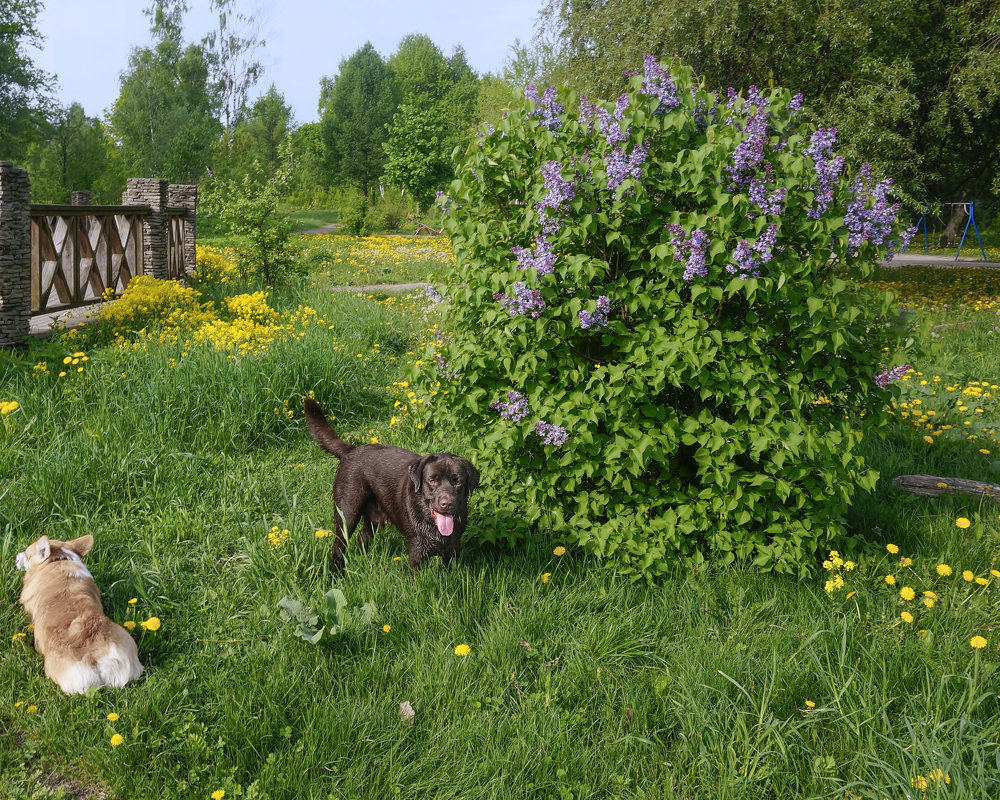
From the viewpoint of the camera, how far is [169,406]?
549cm

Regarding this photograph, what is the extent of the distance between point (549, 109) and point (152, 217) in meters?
10.6

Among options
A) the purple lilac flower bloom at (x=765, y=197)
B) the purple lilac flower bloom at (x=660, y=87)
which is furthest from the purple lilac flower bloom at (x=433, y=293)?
the purple lilac flower bloom at (x=765, y=197)

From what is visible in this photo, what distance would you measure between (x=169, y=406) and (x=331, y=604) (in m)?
3.07

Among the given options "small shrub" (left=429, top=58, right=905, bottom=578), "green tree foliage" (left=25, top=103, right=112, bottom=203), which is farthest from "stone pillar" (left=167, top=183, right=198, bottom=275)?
"green tree foliage" (left=25, top=103, right=112, bottom=203)

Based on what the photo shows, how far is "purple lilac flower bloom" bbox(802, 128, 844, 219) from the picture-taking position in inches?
126

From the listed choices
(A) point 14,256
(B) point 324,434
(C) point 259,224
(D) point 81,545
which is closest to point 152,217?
(C) point 259,224

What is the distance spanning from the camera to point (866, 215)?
3.32 m

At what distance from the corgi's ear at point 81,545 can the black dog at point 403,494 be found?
1.22 metres

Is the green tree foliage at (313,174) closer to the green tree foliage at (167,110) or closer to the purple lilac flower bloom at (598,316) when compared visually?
the green tree foliage at (167,110)

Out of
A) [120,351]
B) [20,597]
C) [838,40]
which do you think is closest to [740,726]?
[20,597]

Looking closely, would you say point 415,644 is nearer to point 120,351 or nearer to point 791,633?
point 791,633

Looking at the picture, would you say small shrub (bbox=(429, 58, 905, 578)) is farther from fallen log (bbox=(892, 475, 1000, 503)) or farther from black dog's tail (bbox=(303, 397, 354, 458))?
fallen log (bbox=(892, 475, 1000, 503))

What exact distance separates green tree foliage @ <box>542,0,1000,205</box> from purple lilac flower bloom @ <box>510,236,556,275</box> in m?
11.0

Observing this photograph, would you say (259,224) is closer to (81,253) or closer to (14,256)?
(81,253)
